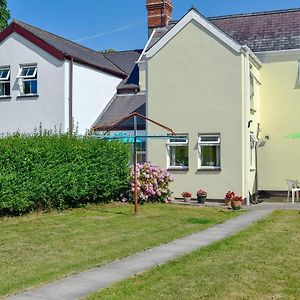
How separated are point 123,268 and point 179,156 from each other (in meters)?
13.6

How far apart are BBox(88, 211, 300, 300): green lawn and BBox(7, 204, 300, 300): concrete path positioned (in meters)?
0.31

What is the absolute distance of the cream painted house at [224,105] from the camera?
68.7 ft

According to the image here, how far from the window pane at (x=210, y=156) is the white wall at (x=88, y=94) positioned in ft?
22.5

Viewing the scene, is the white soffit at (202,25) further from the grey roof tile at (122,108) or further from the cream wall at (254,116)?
the grey roof tile at (122,108)

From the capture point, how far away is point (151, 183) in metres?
19.8

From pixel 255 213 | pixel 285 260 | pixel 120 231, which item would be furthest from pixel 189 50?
pixel 285 260

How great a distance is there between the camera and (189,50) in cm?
2172

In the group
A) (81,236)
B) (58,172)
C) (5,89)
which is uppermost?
(5,89)

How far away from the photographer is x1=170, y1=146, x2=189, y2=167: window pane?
21.7 meters

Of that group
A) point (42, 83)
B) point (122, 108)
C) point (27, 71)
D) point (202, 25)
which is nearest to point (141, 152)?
point (122, 108)

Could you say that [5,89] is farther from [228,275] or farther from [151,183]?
[228,275]

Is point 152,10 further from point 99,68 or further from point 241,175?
point 241,175

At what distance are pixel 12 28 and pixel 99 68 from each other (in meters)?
4.87

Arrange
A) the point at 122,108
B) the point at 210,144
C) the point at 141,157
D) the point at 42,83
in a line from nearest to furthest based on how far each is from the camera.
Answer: the point at 210,144, the point at 141,157, the point at 42,83, the point at 122,108
